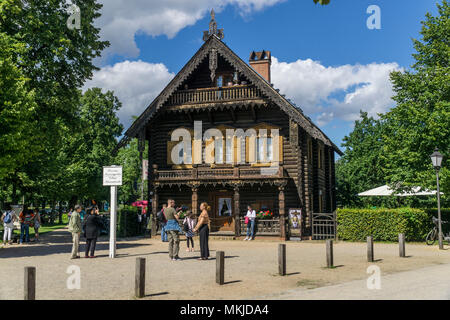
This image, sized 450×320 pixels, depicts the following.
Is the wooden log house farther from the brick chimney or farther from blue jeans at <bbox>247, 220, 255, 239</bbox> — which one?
the brick chimney

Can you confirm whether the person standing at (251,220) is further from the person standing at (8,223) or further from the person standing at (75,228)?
the person standing at (8,223)

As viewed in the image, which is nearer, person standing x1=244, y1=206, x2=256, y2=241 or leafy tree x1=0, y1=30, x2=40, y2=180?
leafy tree x1=0, y1=30, x2=40, y2=180

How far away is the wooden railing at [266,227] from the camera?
82.2ft

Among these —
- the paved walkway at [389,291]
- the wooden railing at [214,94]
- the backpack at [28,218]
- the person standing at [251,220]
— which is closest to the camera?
the paved walkway at [389,291]

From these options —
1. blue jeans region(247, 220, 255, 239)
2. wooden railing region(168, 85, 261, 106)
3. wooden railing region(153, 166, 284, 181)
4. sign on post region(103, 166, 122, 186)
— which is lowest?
blue jeans region(247, 220, 255, 239)

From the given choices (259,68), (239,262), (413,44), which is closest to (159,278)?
(239,262)

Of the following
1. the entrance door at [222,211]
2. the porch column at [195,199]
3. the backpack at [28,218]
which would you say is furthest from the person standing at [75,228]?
the entrance door at [222,211]

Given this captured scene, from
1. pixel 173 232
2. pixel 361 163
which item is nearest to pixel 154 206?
pixel 173 232

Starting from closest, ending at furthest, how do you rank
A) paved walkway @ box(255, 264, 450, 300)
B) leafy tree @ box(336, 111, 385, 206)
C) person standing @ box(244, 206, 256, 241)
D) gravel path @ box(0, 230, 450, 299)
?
paved walkway @ box(255, 264, 450, 300), gravel path @ box(0, 230, 450, 299), person standing @ box(244, 206, 256, 241), leafy tree @ box(336, 111, 385, 206)

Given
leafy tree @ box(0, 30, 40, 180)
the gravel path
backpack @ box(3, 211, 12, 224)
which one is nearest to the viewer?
the gravel path

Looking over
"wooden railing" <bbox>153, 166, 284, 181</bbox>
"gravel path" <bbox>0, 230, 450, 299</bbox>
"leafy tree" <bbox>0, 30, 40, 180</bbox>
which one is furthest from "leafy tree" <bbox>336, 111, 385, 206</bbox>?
"leafy tree" <bbox>0, 30, 40, 180</bbox>

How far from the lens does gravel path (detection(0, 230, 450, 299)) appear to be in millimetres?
9531

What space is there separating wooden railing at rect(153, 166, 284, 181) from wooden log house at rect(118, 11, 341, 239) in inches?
2.2

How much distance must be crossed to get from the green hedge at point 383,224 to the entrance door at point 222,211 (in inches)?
276
